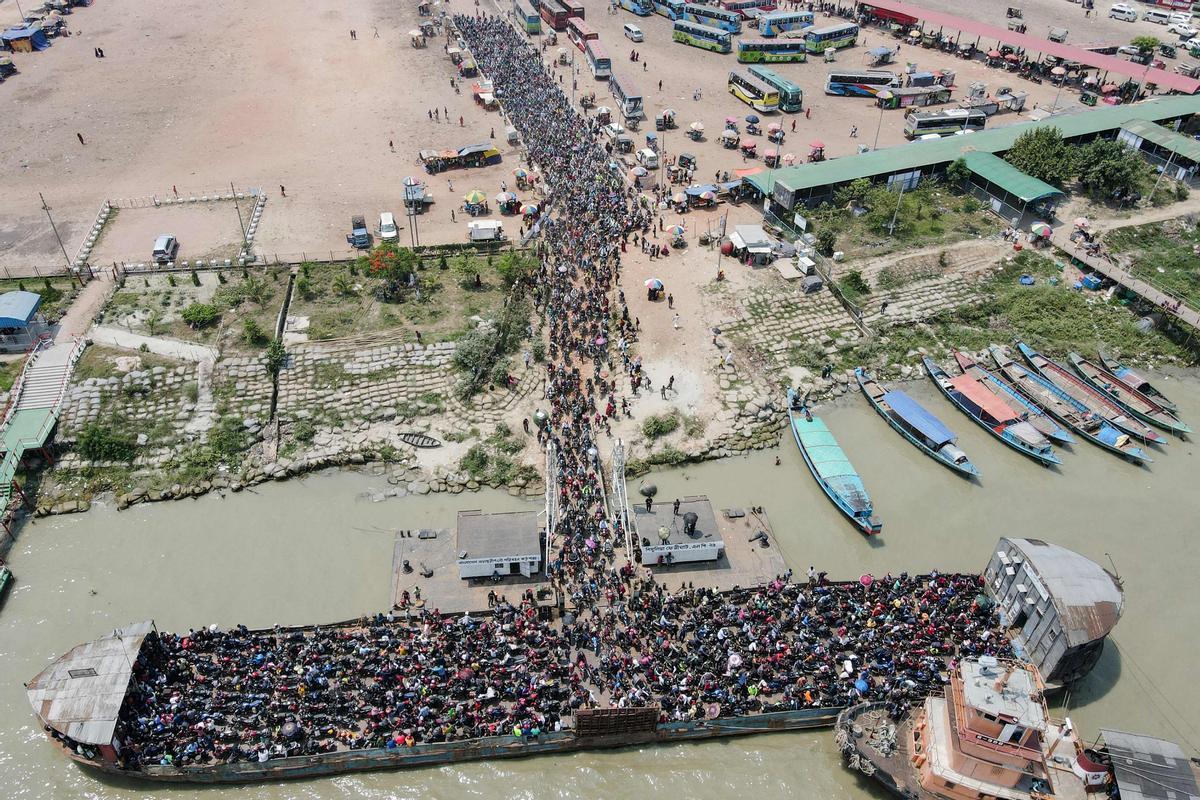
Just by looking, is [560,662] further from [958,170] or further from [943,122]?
[943,122]

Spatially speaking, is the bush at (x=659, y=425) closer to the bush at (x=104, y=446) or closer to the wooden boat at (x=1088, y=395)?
the wooden boat at (x=1088, y=395)

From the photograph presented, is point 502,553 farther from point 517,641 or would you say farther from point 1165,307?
point 1165,307

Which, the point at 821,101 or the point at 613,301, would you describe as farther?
the point at 821,101

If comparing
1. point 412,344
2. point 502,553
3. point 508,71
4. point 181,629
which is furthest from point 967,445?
point 508,71

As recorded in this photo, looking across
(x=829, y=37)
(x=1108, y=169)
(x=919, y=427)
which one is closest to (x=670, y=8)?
(x=829, y=37)

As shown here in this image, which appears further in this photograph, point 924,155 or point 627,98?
point 627,98

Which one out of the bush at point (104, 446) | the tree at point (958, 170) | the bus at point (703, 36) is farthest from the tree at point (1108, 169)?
the bush at point (104, 446)

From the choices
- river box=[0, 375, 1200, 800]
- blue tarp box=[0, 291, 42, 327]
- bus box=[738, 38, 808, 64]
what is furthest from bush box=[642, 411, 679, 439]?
bus box=[738, 38, 808, 64]

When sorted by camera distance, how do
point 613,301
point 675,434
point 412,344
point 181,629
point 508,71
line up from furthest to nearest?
point 508,71 → point 613,301 → point 412,344 → point 675,434 → point 181,629
